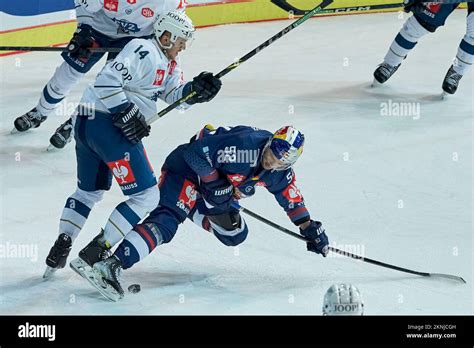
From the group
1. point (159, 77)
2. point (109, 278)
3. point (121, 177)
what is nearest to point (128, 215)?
point (121, 177)

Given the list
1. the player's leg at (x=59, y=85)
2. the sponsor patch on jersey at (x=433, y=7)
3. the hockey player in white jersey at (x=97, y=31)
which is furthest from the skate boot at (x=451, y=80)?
the player's leg at (x=59, y=85)

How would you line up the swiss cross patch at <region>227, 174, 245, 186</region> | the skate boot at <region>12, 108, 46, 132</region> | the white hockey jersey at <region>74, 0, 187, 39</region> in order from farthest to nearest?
the skate boot at <region>12, 108, 46, 132</region> < the white hockey jersey at <region>74, 0, 187, 39</region> < the swiss cross patch at <region>227, 174, 245, 186</region>

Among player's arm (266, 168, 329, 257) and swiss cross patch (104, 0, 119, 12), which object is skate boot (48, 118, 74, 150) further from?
player's arm (266, 168, 329, 257)

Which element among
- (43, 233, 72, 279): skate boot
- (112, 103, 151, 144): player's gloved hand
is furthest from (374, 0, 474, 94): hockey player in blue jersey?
(43, 233, 72, 279): skate boot

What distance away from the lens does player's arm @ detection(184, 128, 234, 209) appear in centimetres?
433

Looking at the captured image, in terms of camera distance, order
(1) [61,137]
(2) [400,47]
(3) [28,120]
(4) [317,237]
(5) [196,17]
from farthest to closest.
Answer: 1. (5) [196,17]
2. (2) [400,47]
3. (3) [28,120]
4. (1) [61,137]
5. (4) [317,237]

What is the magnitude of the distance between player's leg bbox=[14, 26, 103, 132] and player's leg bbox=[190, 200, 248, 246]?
5.59ft

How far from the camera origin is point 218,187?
4.40 meters

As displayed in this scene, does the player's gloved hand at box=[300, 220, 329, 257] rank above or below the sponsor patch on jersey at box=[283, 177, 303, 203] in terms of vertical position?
below

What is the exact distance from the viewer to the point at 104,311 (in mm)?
4082

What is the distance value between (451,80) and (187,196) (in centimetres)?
331

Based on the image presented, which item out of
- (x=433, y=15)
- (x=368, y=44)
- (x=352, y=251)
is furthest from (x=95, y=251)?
(x=368, y=44)

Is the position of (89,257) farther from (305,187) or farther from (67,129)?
(67,129)

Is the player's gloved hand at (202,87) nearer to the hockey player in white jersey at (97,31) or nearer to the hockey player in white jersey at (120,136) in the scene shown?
the hockey player in white jersey at (120,136)
